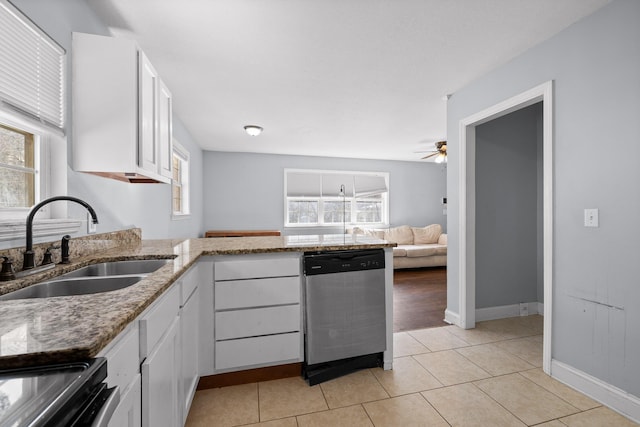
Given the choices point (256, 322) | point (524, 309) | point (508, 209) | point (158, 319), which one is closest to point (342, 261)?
point (256, 322)

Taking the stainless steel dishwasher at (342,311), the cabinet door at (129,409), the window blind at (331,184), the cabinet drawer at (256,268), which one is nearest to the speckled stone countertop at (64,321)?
the cabinet door at (129,409)

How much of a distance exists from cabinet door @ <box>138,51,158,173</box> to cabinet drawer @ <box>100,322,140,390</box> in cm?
119

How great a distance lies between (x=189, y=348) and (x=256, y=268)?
0.59m

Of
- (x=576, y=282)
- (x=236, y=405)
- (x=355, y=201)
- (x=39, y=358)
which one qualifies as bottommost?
(x=236, y=405)

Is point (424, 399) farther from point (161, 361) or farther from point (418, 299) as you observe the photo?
point (418, 299)

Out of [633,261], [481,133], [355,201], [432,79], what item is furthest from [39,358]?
[355,201]

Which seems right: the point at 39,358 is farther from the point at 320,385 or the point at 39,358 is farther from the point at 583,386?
the point at 583,386

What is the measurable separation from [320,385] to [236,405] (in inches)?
22.3

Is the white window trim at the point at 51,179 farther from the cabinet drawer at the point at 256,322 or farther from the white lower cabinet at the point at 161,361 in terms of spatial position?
the cabinet drawer at the point at 256,322

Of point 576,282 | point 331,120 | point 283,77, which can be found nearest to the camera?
point 576,282

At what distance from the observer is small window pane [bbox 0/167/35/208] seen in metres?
1.42

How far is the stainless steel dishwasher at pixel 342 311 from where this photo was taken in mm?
2043

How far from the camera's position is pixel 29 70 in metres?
1.43

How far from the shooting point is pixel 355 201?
718cm
